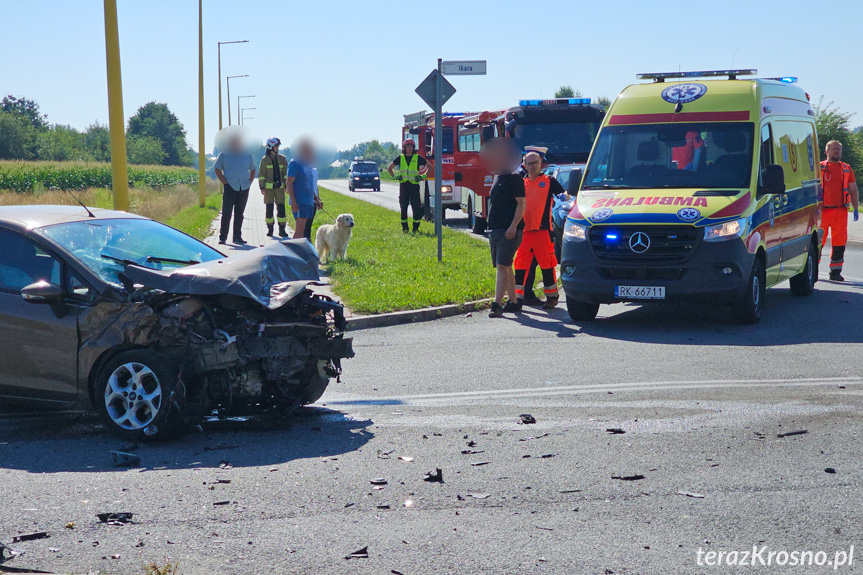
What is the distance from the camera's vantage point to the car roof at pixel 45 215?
6.59 metres

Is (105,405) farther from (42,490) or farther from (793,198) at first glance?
(793,198)

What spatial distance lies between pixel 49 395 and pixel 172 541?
249 cm

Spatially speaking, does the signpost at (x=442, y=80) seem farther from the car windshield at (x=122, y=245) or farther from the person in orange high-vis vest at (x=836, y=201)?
the car windshield at (x=122, y=245)

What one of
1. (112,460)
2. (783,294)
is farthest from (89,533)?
(783,294)

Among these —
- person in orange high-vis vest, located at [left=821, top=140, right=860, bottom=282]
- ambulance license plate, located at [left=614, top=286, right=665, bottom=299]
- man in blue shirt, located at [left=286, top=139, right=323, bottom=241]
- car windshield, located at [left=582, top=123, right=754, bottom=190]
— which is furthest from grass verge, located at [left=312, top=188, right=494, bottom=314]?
person in orange high-vis vest, located at [left=821, top=140, right=860, bottom=282]

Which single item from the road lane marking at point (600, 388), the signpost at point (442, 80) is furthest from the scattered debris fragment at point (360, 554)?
the signpost at point (442, 80)

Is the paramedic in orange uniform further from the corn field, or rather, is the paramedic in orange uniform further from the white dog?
the corn field

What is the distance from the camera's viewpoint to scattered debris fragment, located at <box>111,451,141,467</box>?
5.57 meters

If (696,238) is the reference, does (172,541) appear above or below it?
below

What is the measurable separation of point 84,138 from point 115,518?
113 metres

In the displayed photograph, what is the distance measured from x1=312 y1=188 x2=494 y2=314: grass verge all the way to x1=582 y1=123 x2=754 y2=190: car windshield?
101 inches

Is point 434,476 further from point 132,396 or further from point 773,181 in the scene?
point 773,181

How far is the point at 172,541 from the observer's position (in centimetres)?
426

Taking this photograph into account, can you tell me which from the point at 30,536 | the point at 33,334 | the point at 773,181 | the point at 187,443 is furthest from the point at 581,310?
the point at 30,536
